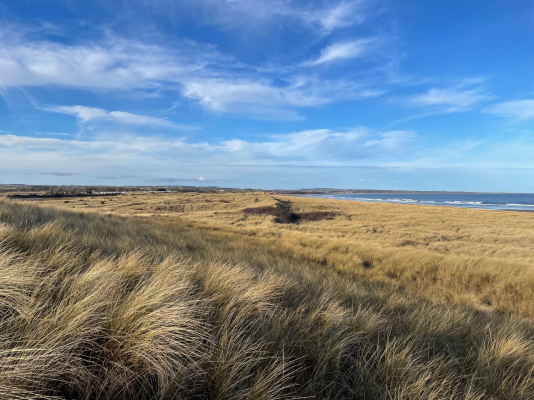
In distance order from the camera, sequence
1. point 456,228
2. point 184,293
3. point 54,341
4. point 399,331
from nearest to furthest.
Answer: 1. point 54,341
2. point 184,293
3. point 399,331
4. point 456,228

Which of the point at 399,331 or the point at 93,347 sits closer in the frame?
the point at 93,347

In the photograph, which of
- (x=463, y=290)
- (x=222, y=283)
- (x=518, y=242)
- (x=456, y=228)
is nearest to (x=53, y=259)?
(x=222, y=283)

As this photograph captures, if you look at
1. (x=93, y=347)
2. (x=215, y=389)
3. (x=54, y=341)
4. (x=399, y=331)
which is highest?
(x=54, y=341)

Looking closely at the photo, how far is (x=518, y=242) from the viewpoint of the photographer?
19734mm

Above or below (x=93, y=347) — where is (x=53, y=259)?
above

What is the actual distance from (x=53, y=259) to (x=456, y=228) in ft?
103

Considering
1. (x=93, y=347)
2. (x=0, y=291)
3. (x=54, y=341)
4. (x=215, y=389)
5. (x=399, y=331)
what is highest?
(x=0, y=291)

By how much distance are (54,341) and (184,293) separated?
131cm

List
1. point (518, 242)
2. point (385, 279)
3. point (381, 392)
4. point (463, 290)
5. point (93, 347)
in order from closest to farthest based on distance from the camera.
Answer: point (93, 347) < point (381, 392) < point (463, 290) < point (385, 279) < point (518, 242)

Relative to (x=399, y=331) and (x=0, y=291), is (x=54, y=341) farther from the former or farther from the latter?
(x=399, y=331)

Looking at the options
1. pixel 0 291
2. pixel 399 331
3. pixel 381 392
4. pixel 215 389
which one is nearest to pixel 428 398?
pixel 381 392

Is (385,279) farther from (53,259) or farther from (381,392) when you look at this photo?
(53,259)

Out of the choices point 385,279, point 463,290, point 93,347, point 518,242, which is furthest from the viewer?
point 518,242

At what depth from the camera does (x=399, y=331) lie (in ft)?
12.4
